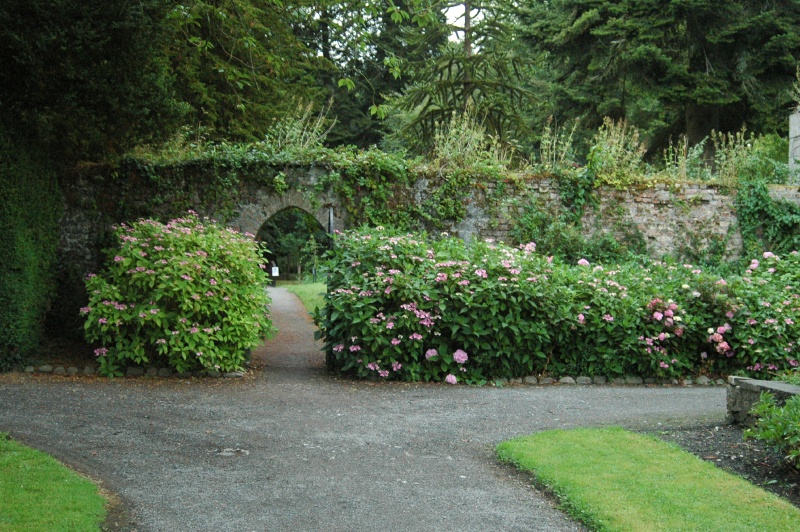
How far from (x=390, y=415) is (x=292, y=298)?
1421 cm

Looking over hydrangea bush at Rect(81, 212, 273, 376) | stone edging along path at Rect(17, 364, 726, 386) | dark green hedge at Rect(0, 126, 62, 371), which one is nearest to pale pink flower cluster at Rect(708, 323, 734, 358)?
stone edging along path at Rect(17, 364, 726, 386)

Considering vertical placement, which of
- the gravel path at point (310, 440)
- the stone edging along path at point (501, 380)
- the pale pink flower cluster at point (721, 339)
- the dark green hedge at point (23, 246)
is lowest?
the gravel path at point (310, 440)

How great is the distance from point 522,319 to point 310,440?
12.1 feet

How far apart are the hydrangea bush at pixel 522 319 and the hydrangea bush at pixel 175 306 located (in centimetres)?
102

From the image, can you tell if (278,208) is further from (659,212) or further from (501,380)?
(659,212)

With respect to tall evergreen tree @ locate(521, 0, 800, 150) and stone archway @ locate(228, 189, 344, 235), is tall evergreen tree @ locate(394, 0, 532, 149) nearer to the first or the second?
tall evergreen tree @ locate(521, 0, 800, 150)

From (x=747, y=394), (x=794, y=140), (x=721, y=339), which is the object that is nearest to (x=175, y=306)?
(x=747, y=394)

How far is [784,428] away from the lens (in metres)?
4.59

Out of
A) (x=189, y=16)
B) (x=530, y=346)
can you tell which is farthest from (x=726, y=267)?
(x=189, y=16)

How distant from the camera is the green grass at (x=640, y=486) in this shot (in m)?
3.88

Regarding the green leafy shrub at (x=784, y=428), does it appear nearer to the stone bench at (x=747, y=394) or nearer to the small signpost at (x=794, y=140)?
the stone bench at (x=747, y=394)

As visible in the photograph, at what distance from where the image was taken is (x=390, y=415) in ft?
21.7

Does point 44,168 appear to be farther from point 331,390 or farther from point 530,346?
point 530,346

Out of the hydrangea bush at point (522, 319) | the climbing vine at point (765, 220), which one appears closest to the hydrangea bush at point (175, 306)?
the hydrangea bush at point (522, 319)
